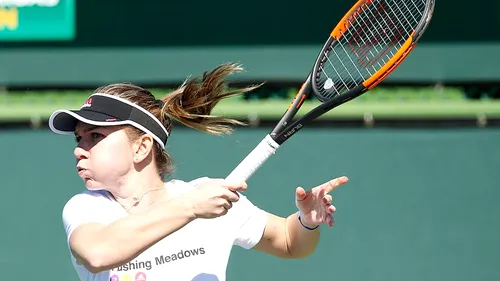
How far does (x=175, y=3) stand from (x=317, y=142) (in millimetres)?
916

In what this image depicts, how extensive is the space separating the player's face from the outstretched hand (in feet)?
1.57

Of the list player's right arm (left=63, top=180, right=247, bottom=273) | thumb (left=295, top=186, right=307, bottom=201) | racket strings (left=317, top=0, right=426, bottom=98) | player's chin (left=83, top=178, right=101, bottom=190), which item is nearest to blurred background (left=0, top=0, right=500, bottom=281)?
racket strings (left=317, top=0, right=426, bottom=98)

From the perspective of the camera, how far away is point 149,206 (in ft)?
9.09

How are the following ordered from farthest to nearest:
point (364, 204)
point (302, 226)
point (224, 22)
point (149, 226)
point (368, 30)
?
point (224, 22), point (364, 204), point (368, 30), point (302, 226), point (149, 226)

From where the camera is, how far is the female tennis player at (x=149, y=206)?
2.40 metres

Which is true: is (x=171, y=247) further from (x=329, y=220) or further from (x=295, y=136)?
(x=295, y=136)

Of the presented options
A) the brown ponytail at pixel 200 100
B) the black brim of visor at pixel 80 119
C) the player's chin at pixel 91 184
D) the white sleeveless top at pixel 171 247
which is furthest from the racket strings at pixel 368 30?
the player's chin at pixel 91 184

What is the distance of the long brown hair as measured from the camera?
2.83m

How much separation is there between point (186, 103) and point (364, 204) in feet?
5.62

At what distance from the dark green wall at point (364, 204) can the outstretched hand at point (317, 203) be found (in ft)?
5.33

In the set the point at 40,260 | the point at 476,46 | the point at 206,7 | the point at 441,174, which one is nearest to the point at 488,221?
the point at 441,174

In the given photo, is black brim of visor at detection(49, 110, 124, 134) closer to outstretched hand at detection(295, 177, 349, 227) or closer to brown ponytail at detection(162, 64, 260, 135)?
brown ponytail at detection(162, 64, 260, 135)

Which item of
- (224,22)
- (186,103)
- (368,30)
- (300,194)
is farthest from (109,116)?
(224,22)

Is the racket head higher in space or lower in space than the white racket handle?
higher
